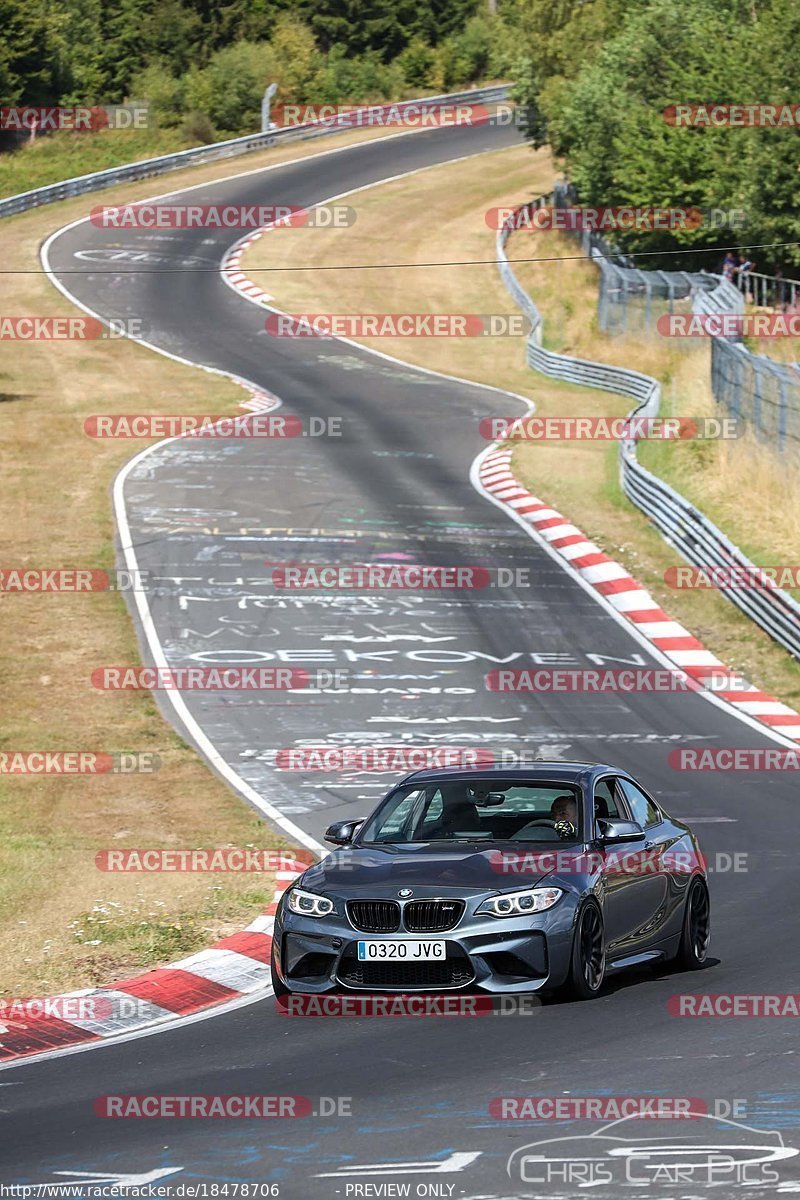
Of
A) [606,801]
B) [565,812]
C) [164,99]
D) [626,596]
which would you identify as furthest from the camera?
[164,99]

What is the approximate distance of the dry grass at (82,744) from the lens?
1309 centimetres

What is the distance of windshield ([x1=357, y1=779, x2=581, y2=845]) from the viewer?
1126 centimetres

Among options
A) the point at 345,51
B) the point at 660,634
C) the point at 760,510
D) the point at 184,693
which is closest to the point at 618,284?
the point at 760,510

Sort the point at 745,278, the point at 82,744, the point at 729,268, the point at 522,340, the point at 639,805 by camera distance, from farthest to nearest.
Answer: the point at 522,340, the point at 729,268, the point at 745,278, the point at 82,744, the point at 639,805

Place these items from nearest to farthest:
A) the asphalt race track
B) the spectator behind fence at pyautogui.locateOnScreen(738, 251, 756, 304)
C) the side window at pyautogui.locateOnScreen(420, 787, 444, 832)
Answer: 1. the asphalt race track
2. the side window at pyautogui.locateOnScreen(420, 787, 444, 832)
3. the spectator behind fence at pyautogui.locateOnScreen(738, 251, 756, 304)

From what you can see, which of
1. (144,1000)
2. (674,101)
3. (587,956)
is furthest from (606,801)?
(674,101)

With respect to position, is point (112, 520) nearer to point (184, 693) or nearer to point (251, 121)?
point (184, 693)

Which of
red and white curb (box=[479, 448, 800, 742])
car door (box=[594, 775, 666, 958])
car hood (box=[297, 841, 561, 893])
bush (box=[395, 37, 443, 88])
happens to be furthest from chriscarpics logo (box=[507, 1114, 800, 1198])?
bush (box=[395, 37, 443, 88])

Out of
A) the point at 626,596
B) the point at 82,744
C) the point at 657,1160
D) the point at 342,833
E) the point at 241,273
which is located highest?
the point at 657,1160

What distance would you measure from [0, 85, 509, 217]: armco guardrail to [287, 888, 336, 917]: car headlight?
63.4 meters

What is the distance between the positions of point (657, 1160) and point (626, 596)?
22300 millimetres

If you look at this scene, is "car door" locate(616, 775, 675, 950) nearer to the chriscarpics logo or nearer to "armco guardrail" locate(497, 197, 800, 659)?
the chriscarpics logo

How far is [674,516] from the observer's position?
32219 millimetres

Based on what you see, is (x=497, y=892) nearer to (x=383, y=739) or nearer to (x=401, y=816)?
(x=401, y=816)
